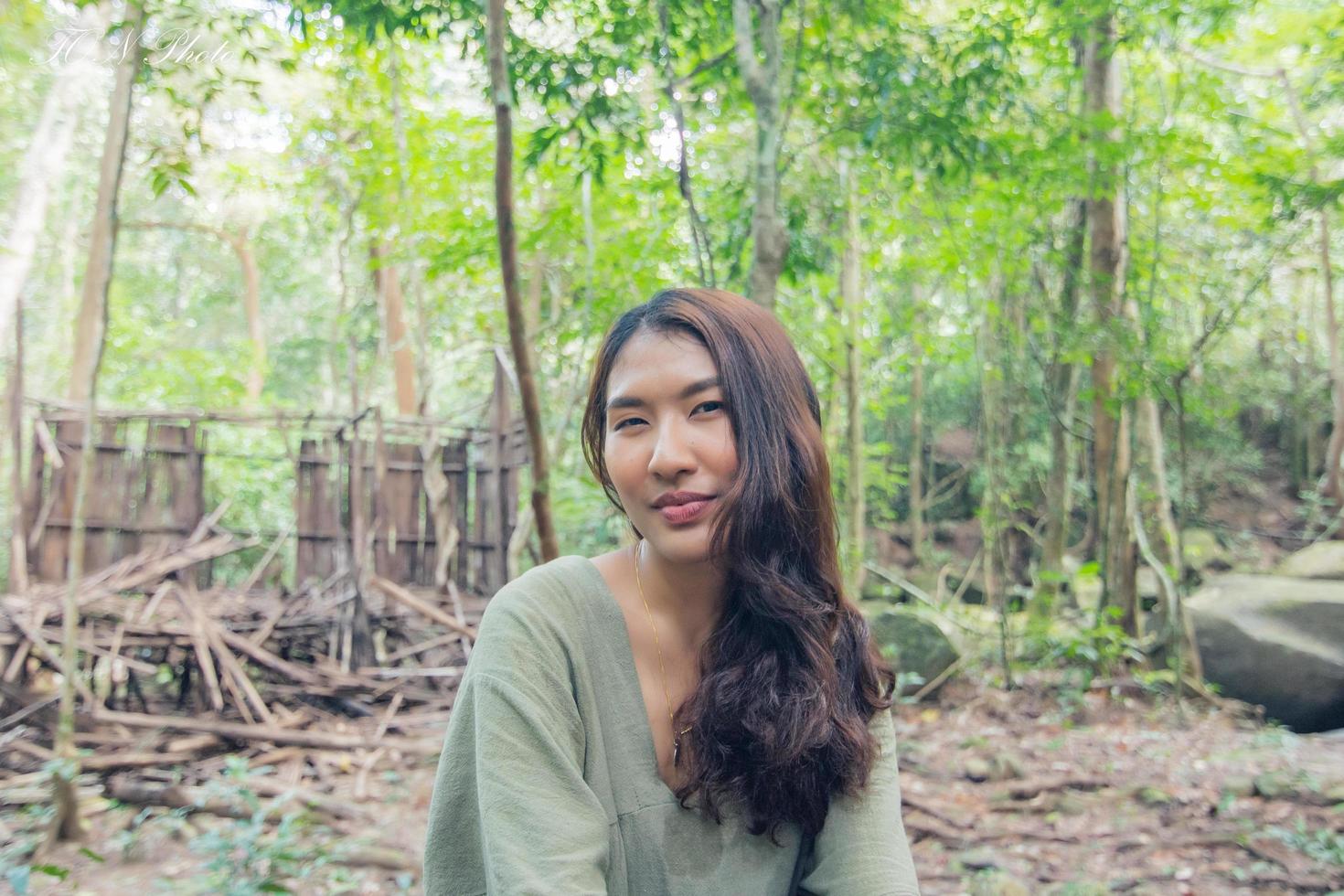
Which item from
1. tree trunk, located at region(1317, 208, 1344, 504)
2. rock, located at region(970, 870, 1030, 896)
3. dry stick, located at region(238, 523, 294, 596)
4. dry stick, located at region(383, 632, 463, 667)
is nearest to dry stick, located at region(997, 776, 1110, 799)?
rock, located at region(970, 870, 1030, 896)

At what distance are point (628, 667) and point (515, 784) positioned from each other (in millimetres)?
295

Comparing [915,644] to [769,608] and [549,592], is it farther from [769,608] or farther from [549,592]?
[549,592]

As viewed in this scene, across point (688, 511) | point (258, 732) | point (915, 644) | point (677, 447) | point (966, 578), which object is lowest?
point (258, 732)

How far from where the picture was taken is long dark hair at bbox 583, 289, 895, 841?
1559 mm

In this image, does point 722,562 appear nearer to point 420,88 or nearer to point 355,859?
point 355,859

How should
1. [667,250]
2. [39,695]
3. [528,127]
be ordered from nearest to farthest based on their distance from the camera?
[39,695] < [667,250] < [528,127]

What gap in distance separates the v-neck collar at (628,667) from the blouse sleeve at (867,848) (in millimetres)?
271

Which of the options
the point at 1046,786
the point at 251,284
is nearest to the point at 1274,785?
the point at 1046,786

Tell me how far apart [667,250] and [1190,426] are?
10.8 meters

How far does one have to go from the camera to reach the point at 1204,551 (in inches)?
520

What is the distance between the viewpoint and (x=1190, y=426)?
14.2 m

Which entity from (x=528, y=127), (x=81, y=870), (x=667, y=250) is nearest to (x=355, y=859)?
(x=81, y=870)

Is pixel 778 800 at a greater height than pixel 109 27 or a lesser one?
lesser

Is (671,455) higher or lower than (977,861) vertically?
higher
